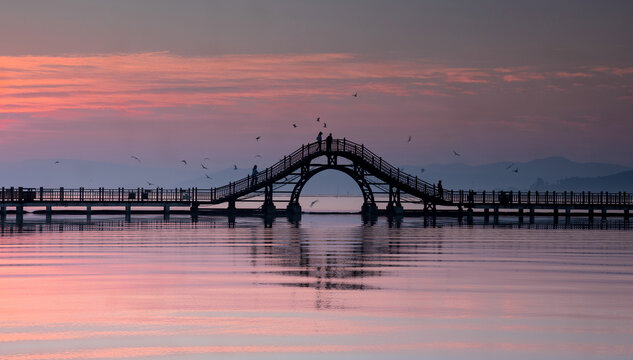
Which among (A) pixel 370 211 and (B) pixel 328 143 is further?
(A) pixel 370 211

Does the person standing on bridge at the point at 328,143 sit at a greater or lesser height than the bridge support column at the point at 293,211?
greater

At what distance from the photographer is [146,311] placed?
17.0m

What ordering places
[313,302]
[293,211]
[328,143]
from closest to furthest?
[313,302] → [328,143] → [293,211]

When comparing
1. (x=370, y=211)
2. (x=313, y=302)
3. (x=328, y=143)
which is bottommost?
(x=313, y=302)

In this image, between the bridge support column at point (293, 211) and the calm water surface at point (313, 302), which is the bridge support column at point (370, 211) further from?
the calm water surface at point (313, 302)

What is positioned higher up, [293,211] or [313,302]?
[293,211]

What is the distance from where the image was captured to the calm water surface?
13.6 meters

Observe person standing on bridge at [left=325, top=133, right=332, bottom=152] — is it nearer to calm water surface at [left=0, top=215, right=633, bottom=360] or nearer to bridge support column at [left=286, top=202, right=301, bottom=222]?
bridge support column at [left=286, top=202, right=301, bottom=222]

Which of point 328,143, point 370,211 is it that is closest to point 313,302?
point 328,143

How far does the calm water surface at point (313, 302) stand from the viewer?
534 inches

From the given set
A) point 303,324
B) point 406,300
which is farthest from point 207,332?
point 406,300

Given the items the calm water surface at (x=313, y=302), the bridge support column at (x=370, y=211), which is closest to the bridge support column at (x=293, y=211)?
the bridge support column at (x=370, y=211)

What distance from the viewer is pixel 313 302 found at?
59.8ft

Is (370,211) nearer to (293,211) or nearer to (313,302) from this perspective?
(293,211)
